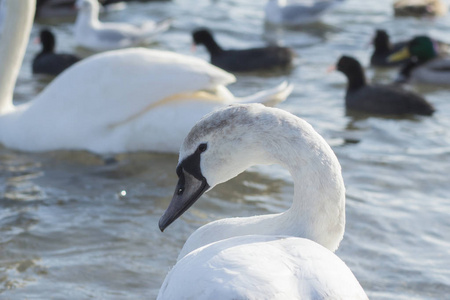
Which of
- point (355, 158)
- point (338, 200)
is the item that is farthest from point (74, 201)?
point (338, 200)

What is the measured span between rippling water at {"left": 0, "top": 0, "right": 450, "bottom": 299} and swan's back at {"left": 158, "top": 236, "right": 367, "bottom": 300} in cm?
164

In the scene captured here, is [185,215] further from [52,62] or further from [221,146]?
[52,62]

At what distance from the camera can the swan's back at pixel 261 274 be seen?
266 centimetres

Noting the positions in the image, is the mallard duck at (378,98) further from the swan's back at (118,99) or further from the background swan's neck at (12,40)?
the background swan's neck at (12,40)

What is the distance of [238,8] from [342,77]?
473 cm

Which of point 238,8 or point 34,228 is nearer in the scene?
point 34,228

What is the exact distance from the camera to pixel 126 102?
6.42 m

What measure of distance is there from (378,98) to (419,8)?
5222 millimetres

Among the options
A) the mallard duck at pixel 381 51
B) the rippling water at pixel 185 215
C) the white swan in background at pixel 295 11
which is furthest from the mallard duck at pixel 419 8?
the rippling water at pixel 185 215

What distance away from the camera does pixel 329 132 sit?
7770 millimetres

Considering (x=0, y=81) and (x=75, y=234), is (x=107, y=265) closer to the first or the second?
(x=75, y=234)

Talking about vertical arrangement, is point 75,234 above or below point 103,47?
above

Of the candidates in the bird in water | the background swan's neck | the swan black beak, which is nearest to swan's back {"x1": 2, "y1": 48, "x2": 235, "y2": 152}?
the background swan's neck

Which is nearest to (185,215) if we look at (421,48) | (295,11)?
(421,48)
